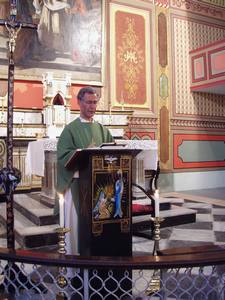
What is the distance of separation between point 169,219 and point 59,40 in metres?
5.30

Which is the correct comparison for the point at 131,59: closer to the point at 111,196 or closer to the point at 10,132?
the point at 10,132

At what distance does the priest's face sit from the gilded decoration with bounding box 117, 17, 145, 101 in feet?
21.4

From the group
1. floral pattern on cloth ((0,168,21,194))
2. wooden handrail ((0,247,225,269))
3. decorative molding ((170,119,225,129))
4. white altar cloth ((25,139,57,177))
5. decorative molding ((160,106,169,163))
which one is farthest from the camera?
decorative molding ((170,119,225,129))

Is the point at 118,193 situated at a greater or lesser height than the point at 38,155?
lesser

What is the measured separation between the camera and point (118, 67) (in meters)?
9.07

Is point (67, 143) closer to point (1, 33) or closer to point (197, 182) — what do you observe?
point (1, 33)

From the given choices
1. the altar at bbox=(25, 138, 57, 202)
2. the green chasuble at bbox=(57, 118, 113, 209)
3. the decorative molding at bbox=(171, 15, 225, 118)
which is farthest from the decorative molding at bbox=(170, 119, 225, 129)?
the green chasuble at bbox=(57, 118, 113, 209)

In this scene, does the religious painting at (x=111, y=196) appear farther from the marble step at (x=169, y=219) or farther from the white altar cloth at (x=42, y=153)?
the white altar cloth at (x=42, y=153)

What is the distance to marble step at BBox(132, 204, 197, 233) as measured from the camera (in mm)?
→ 4630

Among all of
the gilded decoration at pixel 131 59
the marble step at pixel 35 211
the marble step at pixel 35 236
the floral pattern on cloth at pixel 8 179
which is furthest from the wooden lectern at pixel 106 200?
the gilded decoration at pixel 131 59

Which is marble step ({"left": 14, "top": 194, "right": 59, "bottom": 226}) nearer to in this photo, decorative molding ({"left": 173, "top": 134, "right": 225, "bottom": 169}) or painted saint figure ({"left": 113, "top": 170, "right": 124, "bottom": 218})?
painted saint figure ({"left": 113, "top": 170, "right": 124, "bottom": 218})

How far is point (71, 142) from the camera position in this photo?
2.70m

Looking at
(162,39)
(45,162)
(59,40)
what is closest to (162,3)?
(162,39)

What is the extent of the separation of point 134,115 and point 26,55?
3.05m
